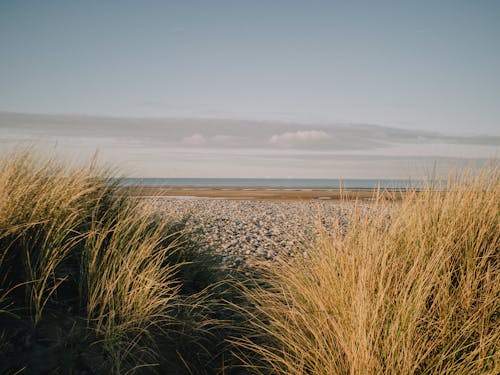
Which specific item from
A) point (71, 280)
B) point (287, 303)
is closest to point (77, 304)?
point (71, 280)

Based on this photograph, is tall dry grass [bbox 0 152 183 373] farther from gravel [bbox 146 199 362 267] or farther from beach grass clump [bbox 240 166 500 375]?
gravel [bbox 146 199 362 267]

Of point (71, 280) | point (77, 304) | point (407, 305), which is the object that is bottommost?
point (77, 304)

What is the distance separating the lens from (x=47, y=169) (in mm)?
4051

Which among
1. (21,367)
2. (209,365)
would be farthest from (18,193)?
(209,365)

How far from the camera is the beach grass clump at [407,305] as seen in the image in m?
2.05

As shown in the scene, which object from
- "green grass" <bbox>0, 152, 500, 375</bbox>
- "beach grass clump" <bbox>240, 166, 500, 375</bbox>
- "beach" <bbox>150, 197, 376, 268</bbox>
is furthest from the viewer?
"beach" <bbox>150, 197, 376, 268</bbox>

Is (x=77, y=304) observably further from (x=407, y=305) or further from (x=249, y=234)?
(x=249, y=234)

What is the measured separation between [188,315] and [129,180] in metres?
2.32

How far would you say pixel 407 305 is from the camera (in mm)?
2129

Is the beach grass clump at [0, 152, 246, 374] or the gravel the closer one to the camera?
the beach grass clump at [0, 152, 246, 374]

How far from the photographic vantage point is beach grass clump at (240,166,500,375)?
2.05 metres

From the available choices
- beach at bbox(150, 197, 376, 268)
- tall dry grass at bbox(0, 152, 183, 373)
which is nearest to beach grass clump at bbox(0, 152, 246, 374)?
tall dry grass at bbox(0, 152, 183, 373)

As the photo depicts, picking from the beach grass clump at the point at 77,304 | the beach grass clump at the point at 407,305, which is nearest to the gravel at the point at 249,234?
the beach grass clump at the point at 77,304

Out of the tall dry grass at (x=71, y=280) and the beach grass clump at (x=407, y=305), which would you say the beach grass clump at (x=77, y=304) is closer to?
the tall dry grass at (x=71, y=280)
